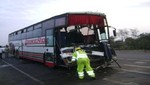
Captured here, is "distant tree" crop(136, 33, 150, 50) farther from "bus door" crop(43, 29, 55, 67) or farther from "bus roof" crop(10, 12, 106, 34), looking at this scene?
"bus roof" crop(10, 12, 106, 34)

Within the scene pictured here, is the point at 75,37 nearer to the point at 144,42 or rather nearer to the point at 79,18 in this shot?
the point at 79,18

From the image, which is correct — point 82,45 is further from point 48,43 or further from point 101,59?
point 48,43


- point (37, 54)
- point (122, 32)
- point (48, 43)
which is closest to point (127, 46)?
point (122, 32)

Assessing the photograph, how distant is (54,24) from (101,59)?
3.56 m

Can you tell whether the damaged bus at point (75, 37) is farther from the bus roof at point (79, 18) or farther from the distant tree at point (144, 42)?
the distant tree at point (144, 42)

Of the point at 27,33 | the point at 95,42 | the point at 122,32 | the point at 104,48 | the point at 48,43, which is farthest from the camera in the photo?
the point at 122,32

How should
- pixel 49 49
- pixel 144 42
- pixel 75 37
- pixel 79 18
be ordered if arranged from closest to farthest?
pixel 79 18 → pixel 75 37 → pixel 49 49 → pixel 144 42

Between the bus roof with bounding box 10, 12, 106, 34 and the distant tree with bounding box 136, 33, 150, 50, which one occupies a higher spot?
the bus roof with bounding box 10, 12, 106, 34

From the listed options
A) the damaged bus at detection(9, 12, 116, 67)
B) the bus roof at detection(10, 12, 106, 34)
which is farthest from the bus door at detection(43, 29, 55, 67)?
the bus roof at detection(10, 12, 106, 34)

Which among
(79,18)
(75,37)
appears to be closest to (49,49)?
(75,37)

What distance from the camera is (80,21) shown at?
13.9m

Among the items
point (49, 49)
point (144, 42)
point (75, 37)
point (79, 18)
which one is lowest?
point (49, 49)

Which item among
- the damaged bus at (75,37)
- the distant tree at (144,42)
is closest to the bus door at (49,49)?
the damaged bus at (75,37)

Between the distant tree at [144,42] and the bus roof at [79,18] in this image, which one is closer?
the bus roof at [79,18]
